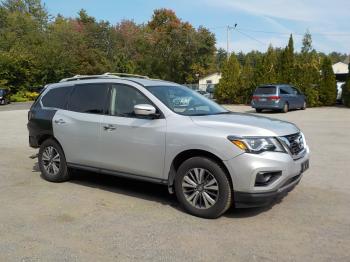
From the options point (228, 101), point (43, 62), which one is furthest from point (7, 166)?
point (43, 62)

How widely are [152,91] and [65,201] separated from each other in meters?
2.03

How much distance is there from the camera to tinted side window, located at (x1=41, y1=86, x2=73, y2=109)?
7578mm

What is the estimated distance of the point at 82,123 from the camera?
23.0 ft

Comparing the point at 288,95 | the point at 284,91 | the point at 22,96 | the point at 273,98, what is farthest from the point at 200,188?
the point at 22,96

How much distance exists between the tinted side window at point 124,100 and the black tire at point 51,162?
1.43 metres

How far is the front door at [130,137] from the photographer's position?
605 cm

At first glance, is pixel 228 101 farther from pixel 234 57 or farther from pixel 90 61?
pixel 90 61

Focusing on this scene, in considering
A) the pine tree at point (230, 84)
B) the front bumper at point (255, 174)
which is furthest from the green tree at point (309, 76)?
the front bumper at point (255, 174)

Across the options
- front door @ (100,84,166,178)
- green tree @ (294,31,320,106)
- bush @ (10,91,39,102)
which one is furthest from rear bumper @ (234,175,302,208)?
bush @ (10,91,39,102)

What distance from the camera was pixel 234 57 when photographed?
35188 mm

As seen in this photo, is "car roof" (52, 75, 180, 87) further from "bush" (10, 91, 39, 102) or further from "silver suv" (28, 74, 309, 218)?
"bush" (10, 91, 39, 102)

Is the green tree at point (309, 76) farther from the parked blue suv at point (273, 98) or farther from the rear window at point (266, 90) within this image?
the rear window at point (266, 90)

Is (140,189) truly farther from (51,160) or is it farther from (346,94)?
(346,94)

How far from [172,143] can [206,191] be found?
77 centimetres
